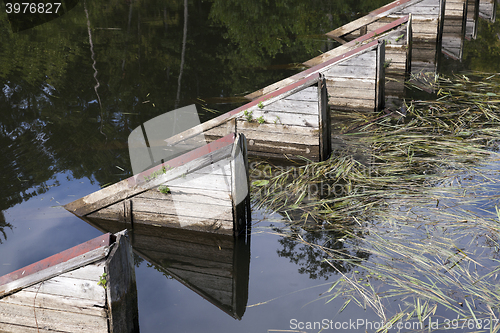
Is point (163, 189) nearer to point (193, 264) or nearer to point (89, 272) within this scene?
point (193, 264)

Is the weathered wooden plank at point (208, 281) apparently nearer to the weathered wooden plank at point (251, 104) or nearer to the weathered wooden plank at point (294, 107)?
the weathered wooden plank at point (251, 104)

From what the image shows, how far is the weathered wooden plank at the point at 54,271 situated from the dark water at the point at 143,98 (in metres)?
1.06

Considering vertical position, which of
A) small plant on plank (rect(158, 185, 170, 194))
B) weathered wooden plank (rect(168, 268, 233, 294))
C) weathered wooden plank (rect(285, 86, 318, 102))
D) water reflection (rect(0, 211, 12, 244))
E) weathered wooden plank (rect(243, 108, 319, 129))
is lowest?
weathered wooden plank (rect(168, 268, 233, 294))

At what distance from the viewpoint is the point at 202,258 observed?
4.56 m

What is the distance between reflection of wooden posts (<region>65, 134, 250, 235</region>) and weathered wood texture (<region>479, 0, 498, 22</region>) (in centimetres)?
1517

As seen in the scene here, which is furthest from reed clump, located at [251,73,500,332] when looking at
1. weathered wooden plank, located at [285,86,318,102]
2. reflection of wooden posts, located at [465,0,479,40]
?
reflection of wooden posts, located at [465,0,479,40]

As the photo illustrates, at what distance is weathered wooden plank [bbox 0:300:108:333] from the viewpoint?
3.12 m

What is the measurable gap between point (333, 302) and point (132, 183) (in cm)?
247

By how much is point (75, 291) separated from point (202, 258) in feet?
5.51

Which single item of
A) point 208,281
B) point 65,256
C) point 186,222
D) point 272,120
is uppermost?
point 272,120

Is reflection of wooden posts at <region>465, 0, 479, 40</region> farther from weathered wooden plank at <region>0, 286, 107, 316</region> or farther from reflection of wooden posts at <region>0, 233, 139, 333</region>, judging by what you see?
weathered wooden plank at <region>0, 286, 107, 316</region>

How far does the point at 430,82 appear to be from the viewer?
9492 mm

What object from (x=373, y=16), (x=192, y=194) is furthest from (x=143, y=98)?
(x=373, y=16)

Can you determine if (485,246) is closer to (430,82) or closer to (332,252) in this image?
(332,252)
